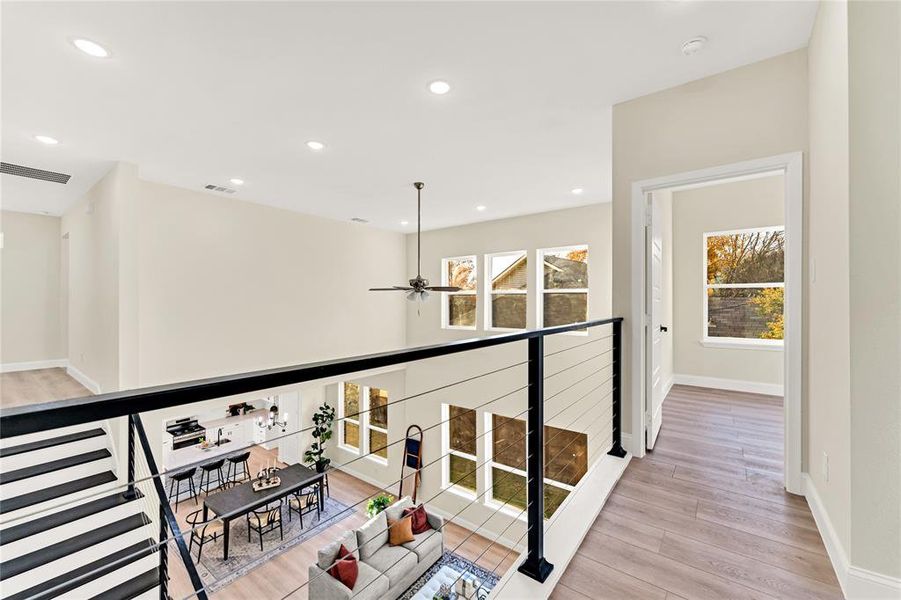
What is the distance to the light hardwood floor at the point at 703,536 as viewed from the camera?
1.68m

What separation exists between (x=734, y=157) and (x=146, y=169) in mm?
5371

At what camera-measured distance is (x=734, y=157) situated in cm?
251

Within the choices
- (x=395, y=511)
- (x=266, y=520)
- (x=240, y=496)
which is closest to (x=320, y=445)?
(x=266, y=520)

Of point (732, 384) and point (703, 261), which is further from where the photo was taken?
point (703, 261)

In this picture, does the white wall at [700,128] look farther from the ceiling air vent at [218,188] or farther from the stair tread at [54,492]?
the stair tread at [54,492]

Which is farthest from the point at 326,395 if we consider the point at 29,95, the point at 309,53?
the point at 309,53

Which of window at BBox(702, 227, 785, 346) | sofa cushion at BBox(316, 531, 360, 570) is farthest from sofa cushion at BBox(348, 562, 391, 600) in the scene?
window at BBox(702, 227, 785, 346)

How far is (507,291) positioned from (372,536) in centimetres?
423

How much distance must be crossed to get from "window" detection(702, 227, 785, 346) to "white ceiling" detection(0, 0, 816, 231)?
7.18 feet

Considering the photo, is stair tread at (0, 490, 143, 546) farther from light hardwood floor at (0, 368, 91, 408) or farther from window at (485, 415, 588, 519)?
window at (485, 415, 588, 519)

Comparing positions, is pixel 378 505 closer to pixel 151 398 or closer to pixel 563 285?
pixel 563 285

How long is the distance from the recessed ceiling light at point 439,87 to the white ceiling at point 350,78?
0.19 feet

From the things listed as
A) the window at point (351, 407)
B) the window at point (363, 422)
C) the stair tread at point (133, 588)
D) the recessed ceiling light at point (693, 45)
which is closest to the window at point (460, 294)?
the window at point (363, 422)

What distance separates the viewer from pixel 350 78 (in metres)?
2.60
